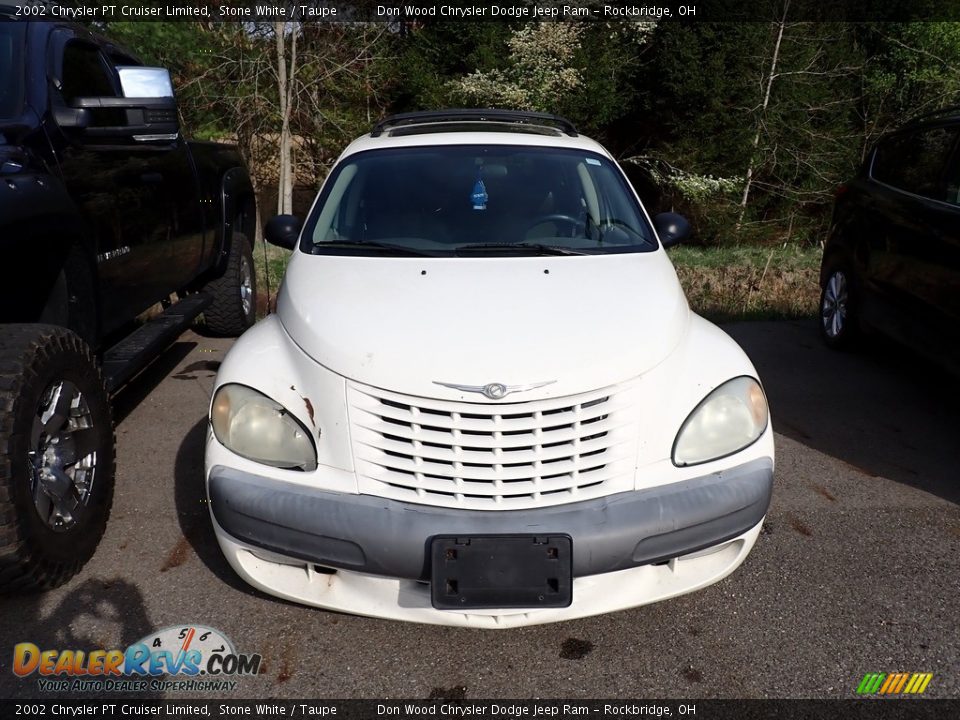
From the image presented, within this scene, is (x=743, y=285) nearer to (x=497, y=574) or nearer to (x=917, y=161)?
(x=917, y=161)

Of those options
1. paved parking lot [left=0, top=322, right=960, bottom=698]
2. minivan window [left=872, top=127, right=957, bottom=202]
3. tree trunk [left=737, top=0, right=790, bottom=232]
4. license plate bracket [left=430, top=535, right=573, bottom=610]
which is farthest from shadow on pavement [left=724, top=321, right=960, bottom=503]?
tree trunk [left=737, top=0, right=790, bottom=232]

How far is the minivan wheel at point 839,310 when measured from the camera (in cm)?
545

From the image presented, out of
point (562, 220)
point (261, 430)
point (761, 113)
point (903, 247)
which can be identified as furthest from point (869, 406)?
point (761, 113)

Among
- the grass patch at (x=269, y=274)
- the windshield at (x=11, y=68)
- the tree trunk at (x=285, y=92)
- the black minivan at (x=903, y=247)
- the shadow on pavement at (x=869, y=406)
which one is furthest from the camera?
the tree trunk at (x=285, y=92)

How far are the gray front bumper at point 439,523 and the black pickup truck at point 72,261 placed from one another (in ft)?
2.24

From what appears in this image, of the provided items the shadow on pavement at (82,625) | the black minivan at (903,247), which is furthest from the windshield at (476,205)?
the black minivan at (903,247)

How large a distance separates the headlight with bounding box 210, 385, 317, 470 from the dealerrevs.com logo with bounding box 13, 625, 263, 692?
2.09 feet

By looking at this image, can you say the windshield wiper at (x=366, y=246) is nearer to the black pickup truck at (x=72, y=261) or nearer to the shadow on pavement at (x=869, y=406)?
the black pickup truck at (x=72, y=261)

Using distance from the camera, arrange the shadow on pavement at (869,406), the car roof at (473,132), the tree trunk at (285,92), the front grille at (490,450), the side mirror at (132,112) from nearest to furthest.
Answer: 1. the front grille at (490,450)
2. the side mirror at (132,112)
3. the car roof at (473,132)
4. the shadow on pavement at (869,406)
5. the tree trunk at (285,92)

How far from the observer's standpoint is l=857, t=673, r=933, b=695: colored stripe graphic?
7.41 ft

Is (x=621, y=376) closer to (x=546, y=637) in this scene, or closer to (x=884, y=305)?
(x=546, y=637)

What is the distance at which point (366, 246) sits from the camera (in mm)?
3168

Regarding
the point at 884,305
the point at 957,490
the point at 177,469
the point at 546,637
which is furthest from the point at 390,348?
the point at 884,305

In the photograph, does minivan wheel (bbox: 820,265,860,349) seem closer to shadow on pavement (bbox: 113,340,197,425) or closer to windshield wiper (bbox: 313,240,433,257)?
windshield wiper (bbox: 313,240,433,257)
